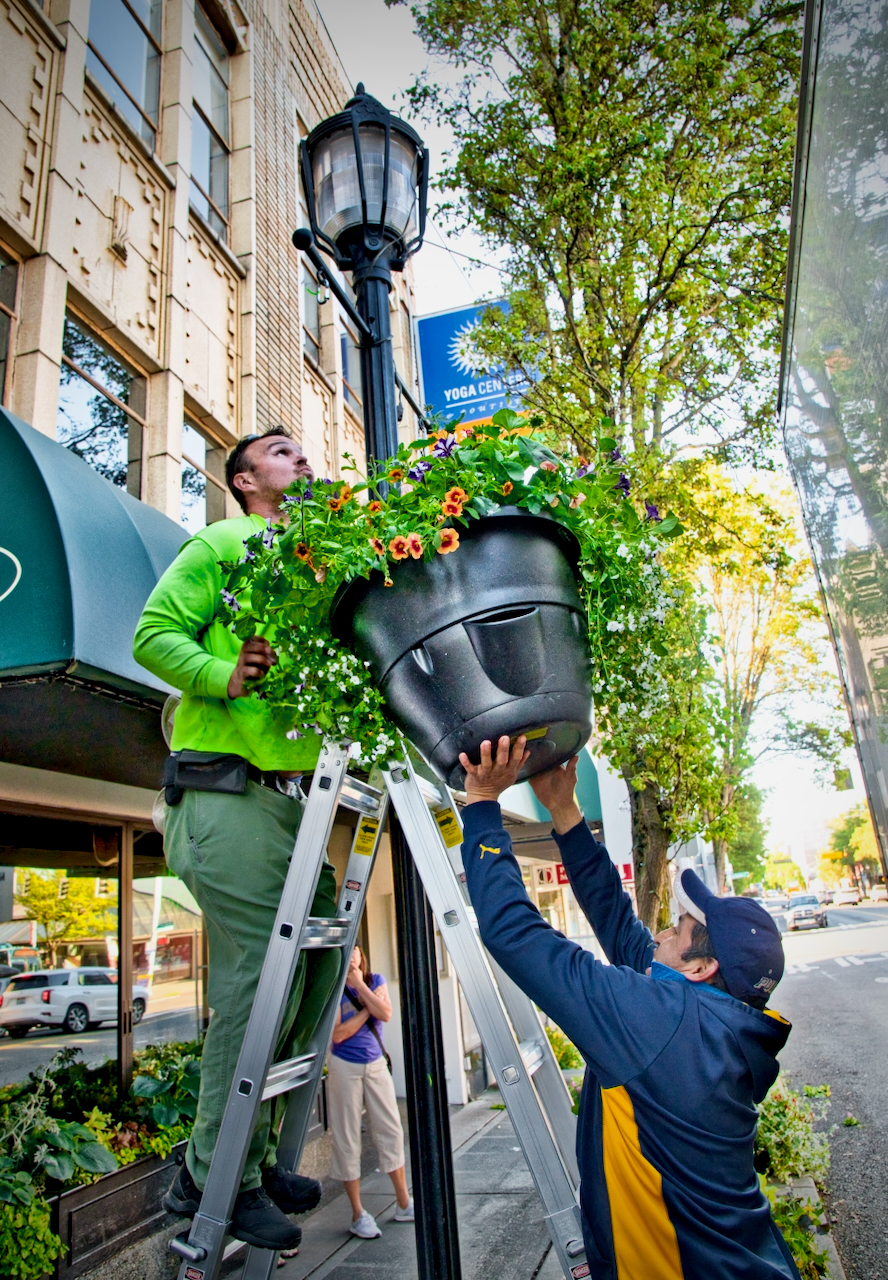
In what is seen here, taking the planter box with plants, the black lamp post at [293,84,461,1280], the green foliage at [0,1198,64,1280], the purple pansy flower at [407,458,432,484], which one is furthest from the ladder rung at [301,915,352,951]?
the green foliage at [0,1198,64,1280]

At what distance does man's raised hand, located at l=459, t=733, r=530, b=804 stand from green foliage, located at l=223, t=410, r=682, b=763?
0.25 metres

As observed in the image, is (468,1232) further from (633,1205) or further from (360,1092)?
(633,1205)

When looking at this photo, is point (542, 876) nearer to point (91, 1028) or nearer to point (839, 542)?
point (91, 1028)

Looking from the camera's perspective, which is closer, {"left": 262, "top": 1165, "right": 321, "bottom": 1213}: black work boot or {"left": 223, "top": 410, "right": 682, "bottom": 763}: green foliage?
{"left": 223, "top": 410, "right": 682, "bottom": 763}: green foliage

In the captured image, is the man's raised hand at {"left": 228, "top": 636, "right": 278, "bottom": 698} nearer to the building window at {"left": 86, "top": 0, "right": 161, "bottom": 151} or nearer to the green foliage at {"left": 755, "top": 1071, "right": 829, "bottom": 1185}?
the green foliage at {"left": 755, "top": 1071, "right": 829, "bottom": 1185}

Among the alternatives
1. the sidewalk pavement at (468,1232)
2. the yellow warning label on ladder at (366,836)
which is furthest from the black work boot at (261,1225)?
the sidewalk pavement at (468,1232)

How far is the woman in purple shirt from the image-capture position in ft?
19.7

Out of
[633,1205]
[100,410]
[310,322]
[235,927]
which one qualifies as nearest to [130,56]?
[100,410]

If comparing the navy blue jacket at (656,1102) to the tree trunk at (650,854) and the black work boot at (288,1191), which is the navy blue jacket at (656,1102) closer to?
the black work boot at (288,1191)

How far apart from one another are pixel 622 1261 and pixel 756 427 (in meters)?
8.06

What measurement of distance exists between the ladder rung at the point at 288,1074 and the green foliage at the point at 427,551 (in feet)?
2.67

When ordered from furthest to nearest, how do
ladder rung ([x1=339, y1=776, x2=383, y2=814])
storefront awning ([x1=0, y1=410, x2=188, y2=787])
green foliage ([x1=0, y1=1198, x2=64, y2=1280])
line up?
1. green foliage ([x1=0, y1=1198, x2=64, y2=1280])
2. storefront awning ([x1=0, y1=410, x2=188, y2=787])
3. ladder rung ([x1=339, y1=776, x2=383, y2=814])

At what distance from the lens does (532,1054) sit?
212 cm

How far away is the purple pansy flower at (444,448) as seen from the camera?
1763 millimetres
